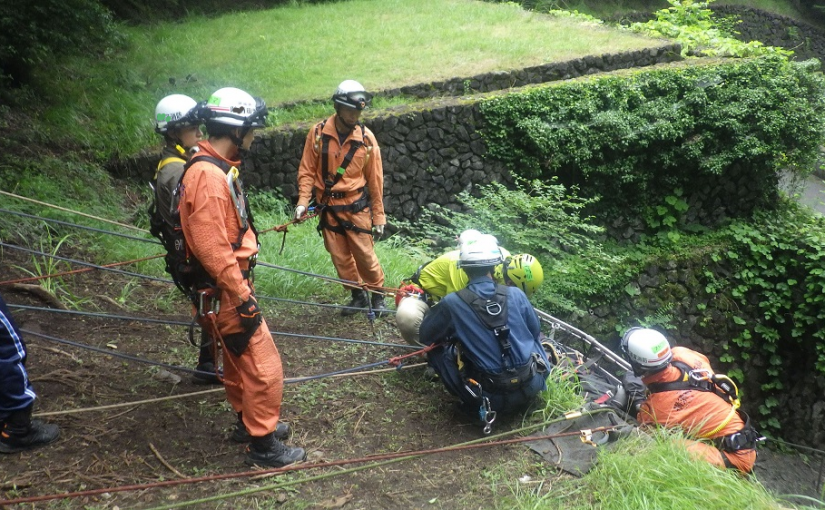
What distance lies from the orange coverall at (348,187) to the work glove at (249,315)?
207cm

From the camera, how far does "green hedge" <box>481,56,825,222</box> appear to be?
35.2 ft

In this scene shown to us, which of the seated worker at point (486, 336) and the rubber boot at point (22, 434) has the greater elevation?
the seated worker at point (486, 336)

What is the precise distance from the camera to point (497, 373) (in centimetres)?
429

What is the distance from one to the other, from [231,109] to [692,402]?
4004 millimetres

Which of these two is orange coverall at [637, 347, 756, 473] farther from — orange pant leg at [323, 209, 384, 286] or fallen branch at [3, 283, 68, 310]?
fallen branch at [3, 283, 68, 310]

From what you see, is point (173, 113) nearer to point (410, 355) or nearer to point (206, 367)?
point (206, 367)

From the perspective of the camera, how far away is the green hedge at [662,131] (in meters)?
10.7

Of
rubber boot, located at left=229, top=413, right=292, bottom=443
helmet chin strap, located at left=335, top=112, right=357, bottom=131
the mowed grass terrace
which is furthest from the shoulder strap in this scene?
the mowed grass terrace

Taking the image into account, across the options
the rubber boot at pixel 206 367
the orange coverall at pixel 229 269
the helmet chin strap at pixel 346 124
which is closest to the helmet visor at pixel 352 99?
the helmet chin strap at pixel 346 124

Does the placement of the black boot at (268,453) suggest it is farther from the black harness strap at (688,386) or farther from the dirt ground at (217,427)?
the black harness strap at (688,386)

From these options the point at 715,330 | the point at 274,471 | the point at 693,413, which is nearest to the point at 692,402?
the point at 693,413

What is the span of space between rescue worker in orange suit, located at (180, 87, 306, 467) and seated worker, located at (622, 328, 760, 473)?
2892 mm

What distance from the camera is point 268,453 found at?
3.94 metres

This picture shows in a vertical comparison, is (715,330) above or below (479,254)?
below
